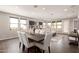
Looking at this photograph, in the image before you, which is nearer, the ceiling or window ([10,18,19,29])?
the ceiling

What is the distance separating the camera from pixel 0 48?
2.39m

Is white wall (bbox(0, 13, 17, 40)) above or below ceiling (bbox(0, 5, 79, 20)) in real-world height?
below

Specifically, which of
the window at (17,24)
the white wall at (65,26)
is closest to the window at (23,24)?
the window at (17,24)

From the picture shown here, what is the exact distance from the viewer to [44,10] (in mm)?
2402

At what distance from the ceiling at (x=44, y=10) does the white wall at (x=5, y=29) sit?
17 centimetres

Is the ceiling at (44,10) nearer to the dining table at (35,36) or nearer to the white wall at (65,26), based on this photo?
the white wall at (65,26)

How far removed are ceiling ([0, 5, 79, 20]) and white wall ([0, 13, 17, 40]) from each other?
0.55 feet

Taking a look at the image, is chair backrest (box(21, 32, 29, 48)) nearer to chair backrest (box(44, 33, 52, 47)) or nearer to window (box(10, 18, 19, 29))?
window (box(10, 18, 19, 29))

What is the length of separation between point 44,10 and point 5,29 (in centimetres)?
106

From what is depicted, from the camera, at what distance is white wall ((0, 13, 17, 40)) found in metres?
2.37

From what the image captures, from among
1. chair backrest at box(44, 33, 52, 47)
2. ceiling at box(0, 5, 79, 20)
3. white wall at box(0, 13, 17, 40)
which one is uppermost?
ceiling at box(0, 5, 79, 20)

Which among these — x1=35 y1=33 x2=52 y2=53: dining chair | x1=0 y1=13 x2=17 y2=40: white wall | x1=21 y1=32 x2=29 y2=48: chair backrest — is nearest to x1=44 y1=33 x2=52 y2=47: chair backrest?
x1=35 y1=33 x2=52 y2=53: dining chair

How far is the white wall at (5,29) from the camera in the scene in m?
2.37
